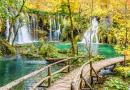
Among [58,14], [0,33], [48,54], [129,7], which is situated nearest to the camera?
[129,7]

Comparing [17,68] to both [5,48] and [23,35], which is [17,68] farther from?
[23,35]

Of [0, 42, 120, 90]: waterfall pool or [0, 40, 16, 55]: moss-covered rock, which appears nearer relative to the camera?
[0, 42, 120, 90]: waterfall pool

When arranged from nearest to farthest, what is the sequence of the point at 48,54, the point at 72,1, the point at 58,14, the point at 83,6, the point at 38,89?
the point at 38,89 → the point at 72,1 → the point at 48,54 → the point at 83,6 → the point at 58,14

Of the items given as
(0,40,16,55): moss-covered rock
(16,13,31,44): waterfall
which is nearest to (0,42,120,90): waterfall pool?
(0,40,16,55): moss-covered rock

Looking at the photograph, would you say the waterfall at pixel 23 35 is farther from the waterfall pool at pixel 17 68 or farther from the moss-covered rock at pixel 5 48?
the waterfall pool at pixel 17 68

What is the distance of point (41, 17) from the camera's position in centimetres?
2806

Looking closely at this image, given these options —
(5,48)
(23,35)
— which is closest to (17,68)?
(5,48)

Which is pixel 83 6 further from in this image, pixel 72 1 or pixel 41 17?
pixel 41 17

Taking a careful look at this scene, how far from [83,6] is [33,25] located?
57.2 feet

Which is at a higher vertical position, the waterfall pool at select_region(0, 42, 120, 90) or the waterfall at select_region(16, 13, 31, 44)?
the waterfall at select_region(16, 13, 31, 44)

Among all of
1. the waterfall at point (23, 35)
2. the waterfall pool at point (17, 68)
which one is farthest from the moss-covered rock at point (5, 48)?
the waterfall at point (23, 35)

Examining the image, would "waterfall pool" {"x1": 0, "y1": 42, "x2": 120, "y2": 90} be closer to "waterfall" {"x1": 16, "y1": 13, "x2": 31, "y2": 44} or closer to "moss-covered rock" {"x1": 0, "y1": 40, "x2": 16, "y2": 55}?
"moss-covered rock" {"x1": 0, "y1": 40, "x2": 16, "y2": 55}

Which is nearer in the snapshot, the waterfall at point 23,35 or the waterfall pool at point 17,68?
the waterfall pool at point 17,68

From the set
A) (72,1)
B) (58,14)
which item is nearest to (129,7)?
(72,1)
